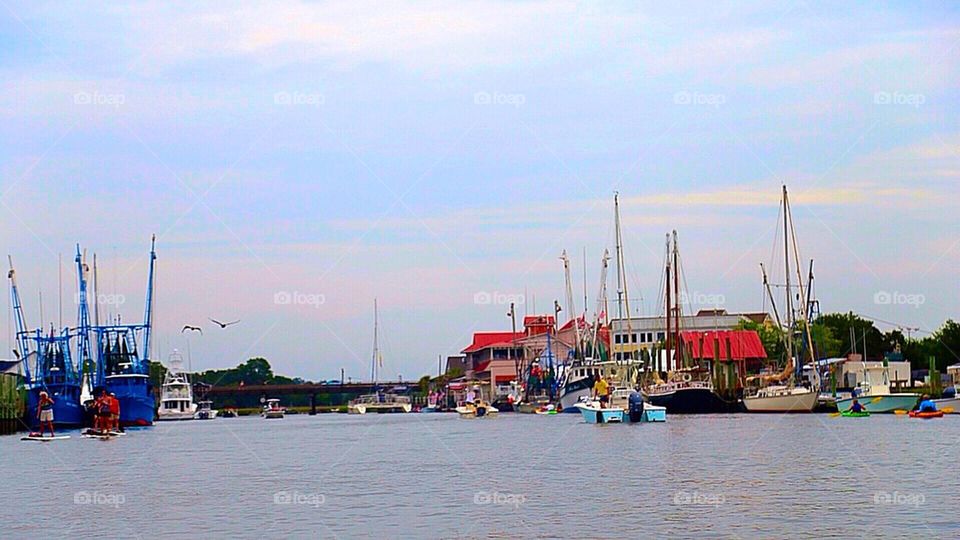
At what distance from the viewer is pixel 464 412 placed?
145250 millimetres

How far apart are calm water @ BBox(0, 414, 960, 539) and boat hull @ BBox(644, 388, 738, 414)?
130ft

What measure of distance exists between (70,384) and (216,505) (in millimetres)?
70157

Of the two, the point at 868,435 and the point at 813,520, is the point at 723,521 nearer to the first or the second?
the point at 813,520

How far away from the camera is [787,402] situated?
4213 inches

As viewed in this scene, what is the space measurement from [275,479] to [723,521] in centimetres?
1956

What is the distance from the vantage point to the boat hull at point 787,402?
348ft

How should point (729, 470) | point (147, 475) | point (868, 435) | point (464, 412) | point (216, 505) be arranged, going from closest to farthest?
point (216, 505)
point (729, 470)
point (147, 475)
point (868, 435)
point (464, 412)

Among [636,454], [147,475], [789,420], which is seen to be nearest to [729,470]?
[636,454]

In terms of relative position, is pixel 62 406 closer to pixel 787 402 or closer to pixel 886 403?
pixel 787 402

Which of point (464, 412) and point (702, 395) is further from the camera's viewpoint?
point (464, 412)

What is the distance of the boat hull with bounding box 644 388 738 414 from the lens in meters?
110

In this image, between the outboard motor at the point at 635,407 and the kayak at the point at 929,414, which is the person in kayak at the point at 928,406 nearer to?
the kayak at the point at 929,414

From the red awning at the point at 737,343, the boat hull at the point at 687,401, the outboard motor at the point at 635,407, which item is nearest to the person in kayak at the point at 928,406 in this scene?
the outboard motor at the point at 635,407

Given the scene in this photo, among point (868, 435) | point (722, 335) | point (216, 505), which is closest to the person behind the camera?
point (216, 505)
